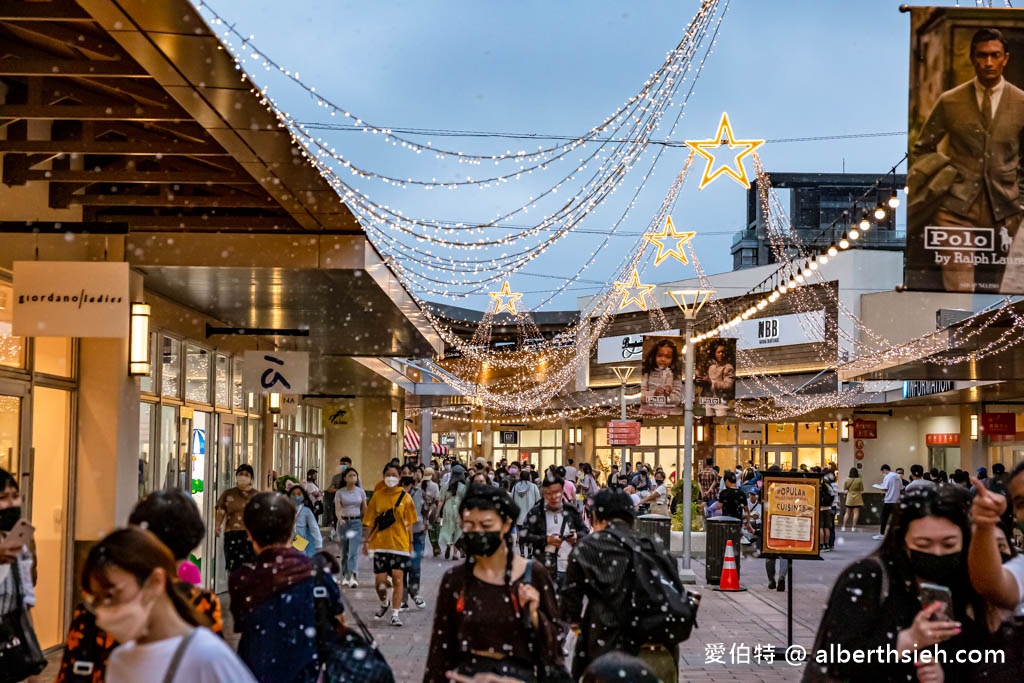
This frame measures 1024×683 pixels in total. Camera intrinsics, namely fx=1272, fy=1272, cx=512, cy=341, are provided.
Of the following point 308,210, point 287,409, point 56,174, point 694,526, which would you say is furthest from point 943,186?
point 694,526

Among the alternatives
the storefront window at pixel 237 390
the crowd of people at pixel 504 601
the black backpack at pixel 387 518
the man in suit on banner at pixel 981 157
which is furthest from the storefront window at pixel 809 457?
the crowd of people at pixel 504 601

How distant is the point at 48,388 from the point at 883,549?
9503 mm

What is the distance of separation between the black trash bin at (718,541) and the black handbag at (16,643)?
13.3 meters

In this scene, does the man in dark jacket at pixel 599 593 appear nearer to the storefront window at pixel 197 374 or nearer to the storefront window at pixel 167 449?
the storefront window at pixel 167 449

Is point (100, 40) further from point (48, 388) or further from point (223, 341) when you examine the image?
point (223, 341)

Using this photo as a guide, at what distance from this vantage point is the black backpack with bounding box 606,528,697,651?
19.1ft

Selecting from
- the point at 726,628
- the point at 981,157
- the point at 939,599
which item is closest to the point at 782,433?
the point at 726,628

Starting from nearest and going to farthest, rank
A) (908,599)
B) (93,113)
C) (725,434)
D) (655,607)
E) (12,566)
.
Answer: (908,599), (655,607), (12,566), (93,113), (725,434)

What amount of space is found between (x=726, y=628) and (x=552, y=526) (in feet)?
9.06

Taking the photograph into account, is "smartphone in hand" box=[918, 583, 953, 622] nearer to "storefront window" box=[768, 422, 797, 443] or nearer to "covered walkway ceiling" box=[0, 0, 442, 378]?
"covered walkway ceiling" box=[0, 0, 442, 378]

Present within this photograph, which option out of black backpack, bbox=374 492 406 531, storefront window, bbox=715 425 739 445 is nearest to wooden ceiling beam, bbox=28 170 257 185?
black backpack, bbox=374 492 406 531

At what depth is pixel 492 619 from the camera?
17.1ft

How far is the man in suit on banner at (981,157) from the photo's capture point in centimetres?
996

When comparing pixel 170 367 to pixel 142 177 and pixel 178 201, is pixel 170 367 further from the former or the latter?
pixel 142 177
